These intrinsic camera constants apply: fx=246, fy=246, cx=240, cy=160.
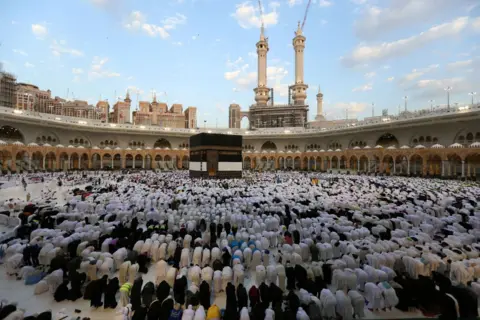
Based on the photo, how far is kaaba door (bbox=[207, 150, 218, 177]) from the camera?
2625 cm

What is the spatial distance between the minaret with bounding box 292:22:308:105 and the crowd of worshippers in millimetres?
50658

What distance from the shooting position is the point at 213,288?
5328 mm

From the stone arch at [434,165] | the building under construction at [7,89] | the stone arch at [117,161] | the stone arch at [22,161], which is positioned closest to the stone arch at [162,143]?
the stone arch at [117,161]

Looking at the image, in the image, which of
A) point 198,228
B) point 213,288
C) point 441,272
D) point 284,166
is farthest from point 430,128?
point 213,288

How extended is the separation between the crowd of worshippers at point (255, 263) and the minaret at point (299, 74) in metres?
50.7

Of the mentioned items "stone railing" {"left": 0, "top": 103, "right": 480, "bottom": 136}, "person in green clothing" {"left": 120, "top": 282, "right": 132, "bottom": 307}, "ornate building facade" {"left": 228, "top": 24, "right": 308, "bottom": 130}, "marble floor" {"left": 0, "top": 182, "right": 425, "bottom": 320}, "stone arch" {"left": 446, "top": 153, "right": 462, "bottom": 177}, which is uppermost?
"ornate building facade" {"left": 228, "top": 24, "right": 308, "bottom": 130}

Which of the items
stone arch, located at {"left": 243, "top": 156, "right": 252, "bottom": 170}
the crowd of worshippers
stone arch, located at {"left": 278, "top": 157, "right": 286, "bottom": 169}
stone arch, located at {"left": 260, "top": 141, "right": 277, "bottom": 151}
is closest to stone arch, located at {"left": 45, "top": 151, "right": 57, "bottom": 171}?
the crowd of worshippers

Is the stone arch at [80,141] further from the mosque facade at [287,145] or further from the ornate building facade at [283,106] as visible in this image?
the ornate building facade at [283,106]

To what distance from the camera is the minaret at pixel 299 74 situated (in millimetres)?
58250

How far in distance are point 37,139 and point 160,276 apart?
1432 inches

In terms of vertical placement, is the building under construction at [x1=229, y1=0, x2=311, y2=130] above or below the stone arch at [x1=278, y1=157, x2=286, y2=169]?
above

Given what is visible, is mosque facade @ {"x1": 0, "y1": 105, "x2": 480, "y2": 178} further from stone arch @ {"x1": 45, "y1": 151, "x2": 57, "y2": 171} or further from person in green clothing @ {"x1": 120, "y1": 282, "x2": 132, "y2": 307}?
person in green clothing @ {"x1": 120, "y1": 282, "x2": 132, "y2": 307}

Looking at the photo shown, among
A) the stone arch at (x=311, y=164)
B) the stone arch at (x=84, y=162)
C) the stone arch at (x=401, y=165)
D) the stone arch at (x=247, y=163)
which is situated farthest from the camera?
the stone arch at (x=247, y=163)

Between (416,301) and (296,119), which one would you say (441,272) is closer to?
(416,301)
